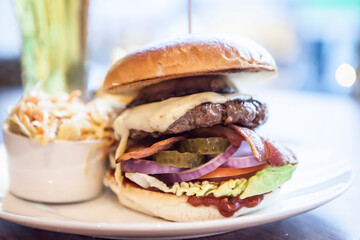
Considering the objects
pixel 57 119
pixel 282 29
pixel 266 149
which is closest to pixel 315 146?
pixel 266 149

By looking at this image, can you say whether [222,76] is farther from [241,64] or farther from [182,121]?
[182,121]

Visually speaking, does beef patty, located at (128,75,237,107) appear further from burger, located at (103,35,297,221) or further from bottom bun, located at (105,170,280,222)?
bottom bun, located at (105,170,280,222)

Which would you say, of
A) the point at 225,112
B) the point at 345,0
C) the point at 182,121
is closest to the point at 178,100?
the point at 182,121

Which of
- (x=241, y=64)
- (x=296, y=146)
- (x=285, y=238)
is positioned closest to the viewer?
(x=285, y=238)

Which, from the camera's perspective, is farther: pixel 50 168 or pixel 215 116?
pixel 50 168

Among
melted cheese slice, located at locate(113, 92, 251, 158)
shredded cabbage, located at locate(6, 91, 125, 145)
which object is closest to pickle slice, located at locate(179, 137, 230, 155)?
melted cheese slice, located at locate(113, 92, 251, 158)

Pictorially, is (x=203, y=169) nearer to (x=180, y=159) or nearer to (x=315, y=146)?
(x=180, y=159)

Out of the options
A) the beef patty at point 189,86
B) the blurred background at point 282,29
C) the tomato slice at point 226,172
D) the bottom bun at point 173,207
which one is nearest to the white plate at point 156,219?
the bottom bun at point 173,207
